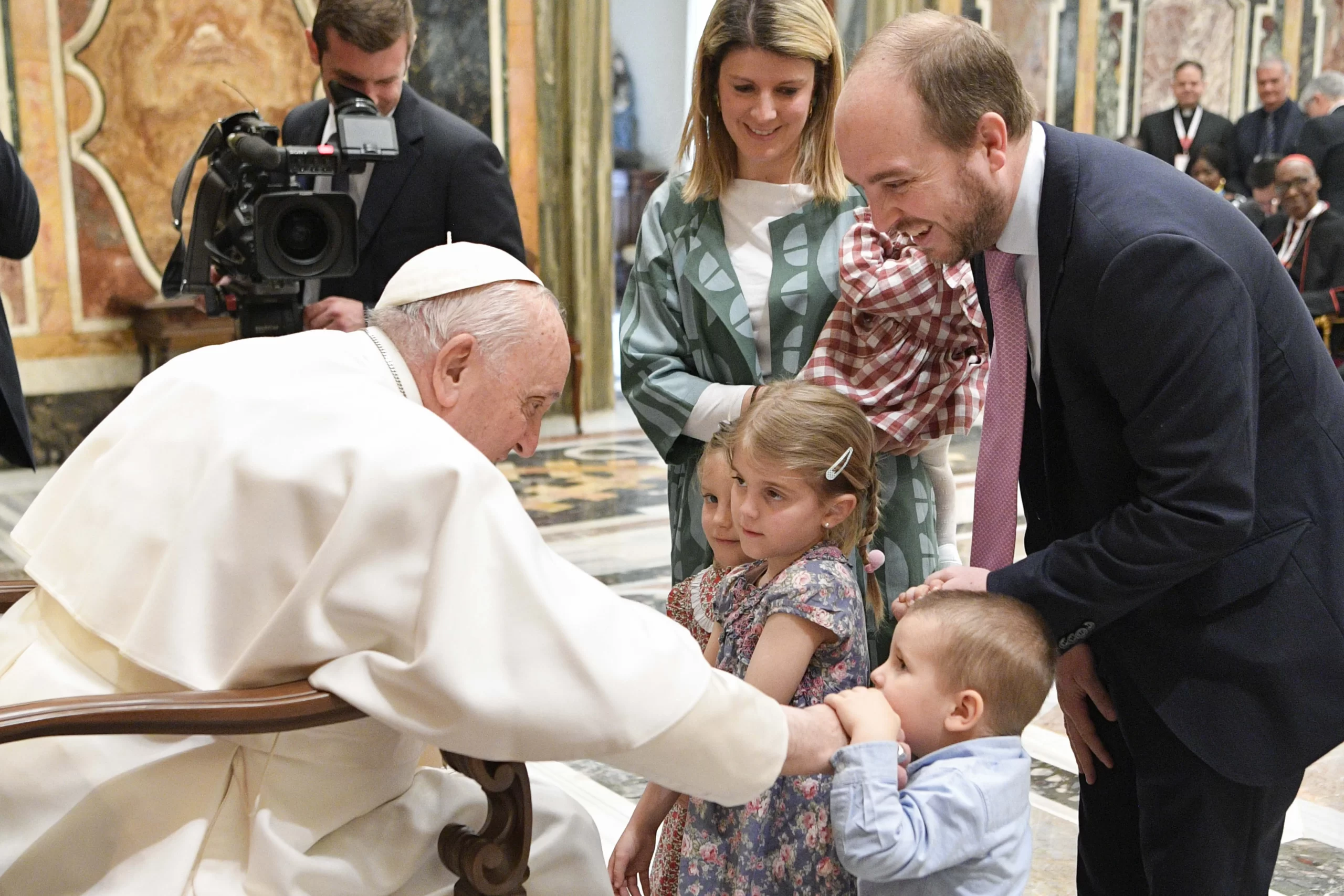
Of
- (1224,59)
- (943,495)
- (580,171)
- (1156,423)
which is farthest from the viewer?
(1224,59)

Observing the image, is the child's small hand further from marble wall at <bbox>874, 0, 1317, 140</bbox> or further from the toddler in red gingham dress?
marble wall at <bbox>874, 0, 1317, 140</bbox>

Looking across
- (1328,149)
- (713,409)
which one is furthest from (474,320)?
(1328,149)

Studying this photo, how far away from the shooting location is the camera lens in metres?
3.55

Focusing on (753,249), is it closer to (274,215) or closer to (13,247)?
(274,215)

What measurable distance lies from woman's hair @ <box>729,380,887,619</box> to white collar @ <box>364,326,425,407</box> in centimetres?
54

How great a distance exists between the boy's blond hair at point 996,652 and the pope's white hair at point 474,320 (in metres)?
0.75

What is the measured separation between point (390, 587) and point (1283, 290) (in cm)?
132

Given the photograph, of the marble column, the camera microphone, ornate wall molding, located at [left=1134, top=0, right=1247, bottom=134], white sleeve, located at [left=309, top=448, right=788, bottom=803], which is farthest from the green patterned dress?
ornate wall molding, located at [left=1134, top=0, right=1247, bottom=134]

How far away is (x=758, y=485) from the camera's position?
7.32 feet

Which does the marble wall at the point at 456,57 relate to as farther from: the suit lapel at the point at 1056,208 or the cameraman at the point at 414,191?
the suit lapel at the point at 1056,208

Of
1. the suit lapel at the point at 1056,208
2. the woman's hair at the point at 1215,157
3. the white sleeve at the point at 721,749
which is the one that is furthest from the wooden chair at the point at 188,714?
the woman's hair at the point at 1215,157

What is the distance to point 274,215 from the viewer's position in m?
3.51

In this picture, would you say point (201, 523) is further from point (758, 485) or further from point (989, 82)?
point (989, 82)

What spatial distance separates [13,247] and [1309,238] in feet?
21.3
